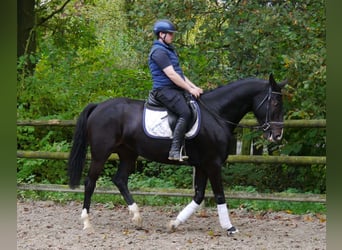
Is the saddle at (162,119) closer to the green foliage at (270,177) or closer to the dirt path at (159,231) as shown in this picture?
the dirt path at (159,231)

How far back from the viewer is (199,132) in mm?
5773

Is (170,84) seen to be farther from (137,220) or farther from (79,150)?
(137,220)

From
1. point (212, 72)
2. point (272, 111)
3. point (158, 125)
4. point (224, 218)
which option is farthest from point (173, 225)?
point (212, 72)

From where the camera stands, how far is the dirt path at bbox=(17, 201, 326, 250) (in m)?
5.29

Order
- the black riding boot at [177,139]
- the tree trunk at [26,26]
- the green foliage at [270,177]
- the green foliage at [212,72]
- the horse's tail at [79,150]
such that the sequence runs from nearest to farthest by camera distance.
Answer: the black riding boot at [177,139], the horse's tail at [79,150], the green foliage at [212,72], the green foliage at [270,177], the tree trunk at [26,26]

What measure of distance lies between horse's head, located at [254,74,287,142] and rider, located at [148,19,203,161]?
2.51 feet

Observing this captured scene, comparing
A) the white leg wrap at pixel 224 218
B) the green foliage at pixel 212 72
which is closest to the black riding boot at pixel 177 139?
the white leg wrap at pixel 224 218

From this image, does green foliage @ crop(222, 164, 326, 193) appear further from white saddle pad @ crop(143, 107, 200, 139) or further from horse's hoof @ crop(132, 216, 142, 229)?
white saddle pad @ crop(143, 107, 200, 139)

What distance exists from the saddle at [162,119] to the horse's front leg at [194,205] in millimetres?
695

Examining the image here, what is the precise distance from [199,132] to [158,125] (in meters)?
0.48

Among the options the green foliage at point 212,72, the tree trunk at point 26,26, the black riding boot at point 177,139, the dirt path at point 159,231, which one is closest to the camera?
the dirt path at point 159,231

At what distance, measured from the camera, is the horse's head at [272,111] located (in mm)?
5742

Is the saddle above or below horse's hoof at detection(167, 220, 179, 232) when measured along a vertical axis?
above

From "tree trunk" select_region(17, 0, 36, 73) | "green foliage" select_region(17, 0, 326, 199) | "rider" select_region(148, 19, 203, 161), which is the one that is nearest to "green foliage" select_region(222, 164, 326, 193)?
"green foliage" select_region(17, 0, 326, 199)
